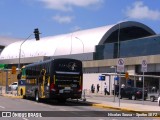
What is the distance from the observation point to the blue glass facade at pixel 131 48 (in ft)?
238

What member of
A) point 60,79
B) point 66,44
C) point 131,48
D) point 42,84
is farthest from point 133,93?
point 66,44

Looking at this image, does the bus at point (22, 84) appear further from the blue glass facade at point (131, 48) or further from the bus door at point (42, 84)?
the blue glass facade at point (131, 48)

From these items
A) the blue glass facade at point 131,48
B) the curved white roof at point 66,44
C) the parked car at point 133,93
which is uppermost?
the curved white roof at point 66,44

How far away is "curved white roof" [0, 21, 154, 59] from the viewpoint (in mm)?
90562

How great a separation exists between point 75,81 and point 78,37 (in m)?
66.9

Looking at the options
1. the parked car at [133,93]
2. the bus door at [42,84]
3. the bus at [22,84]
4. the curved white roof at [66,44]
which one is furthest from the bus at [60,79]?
the curved white roof at [66,44]

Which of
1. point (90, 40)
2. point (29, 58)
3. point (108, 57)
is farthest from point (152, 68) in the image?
point (29, 58)

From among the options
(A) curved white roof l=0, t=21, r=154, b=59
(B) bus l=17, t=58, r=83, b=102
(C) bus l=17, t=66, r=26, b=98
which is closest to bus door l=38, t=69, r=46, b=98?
(B) bus l=17, t=58, r=83, b=102

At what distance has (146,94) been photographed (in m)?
46.3

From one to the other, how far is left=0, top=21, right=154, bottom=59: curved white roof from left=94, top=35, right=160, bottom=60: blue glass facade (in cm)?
337

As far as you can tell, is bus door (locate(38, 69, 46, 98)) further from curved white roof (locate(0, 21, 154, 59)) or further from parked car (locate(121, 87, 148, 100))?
curved white roof (locate(0, 21, 154, 59))

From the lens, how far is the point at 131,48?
7825 centimetres

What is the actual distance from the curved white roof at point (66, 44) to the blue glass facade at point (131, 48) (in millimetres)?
3371

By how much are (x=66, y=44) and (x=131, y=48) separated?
84.7 ft
